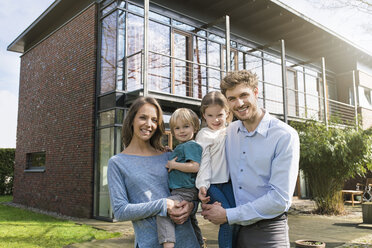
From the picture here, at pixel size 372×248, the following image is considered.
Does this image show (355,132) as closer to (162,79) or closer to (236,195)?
(162,79)

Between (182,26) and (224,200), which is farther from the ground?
(182,26)

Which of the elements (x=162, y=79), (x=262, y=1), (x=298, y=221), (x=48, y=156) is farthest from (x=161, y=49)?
(x=298, y=221)

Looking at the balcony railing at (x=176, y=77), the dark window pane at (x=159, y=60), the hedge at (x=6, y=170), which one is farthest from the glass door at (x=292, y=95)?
the hedge at (x=6, y=170)

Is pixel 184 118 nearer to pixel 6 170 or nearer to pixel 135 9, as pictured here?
pixel 135 9

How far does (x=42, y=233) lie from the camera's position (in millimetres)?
6574

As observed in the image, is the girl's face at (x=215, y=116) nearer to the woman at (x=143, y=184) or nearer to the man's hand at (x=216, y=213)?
the woman at (x=143, y=184)

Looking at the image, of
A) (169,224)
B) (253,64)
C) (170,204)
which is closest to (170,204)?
(170,204)

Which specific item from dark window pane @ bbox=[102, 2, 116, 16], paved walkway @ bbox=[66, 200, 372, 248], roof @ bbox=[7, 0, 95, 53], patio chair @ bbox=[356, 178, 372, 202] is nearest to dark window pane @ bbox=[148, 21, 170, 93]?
dark window pane @ bbox=[102, 2, 116, 16]

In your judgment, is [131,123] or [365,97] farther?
[365,97]

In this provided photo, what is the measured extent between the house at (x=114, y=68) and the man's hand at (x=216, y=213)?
5.13 meters

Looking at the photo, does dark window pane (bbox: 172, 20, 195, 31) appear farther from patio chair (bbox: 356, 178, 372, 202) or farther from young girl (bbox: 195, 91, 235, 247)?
patio chair (bbox: 356, 178, 372, 202)

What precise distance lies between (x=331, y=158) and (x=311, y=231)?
2.90 metres

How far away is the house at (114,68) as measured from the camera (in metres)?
8.33

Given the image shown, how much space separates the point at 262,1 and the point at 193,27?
2313mm
